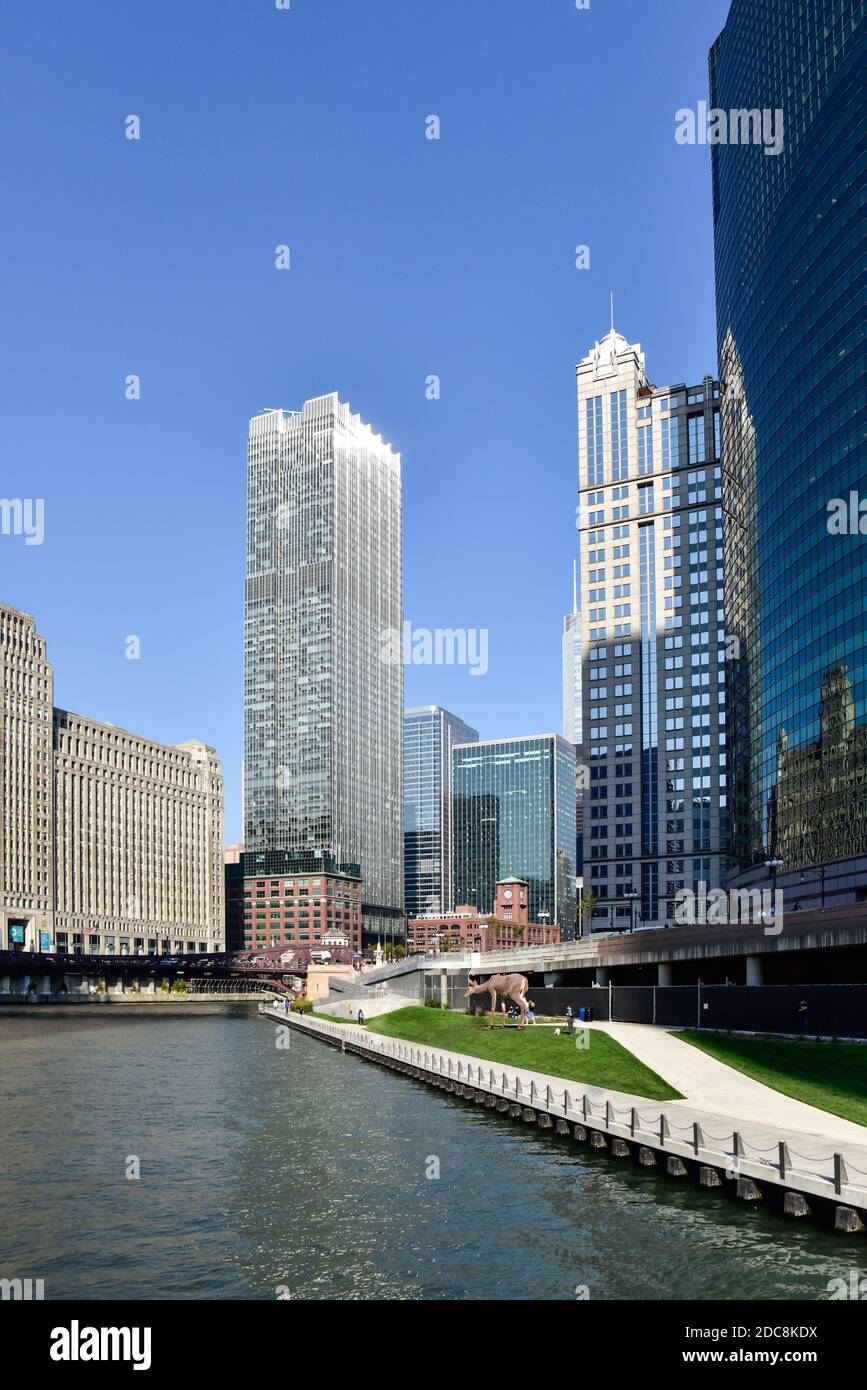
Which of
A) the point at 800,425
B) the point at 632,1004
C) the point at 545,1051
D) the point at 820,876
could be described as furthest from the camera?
the point at 800,425

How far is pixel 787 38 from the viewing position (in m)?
138

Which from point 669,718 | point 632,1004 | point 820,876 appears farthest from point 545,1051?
point 669,718

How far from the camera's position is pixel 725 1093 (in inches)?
2111

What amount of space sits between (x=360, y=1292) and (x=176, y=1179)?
1781 cm

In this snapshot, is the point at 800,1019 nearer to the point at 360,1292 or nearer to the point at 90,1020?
the point at 360,1292

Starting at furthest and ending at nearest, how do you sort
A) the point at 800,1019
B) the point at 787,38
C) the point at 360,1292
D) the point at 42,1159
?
the point at 787,38, the point at 800,1019, the point at 42,1159, the point at 360,1292

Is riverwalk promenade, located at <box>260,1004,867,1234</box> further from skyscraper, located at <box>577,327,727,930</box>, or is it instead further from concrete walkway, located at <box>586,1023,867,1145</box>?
skyscraper, located at <box>577,327,727,930</box>

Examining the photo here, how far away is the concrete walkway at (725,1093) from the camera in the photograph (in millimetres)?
44531

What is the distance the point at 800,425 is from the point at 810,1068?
88.3 meters

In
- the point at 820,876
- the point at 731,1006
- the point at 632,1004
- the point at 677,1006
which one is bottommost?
the point at 632,1004

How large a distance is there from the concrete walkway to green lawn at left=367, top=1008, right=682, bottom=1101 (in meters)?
0.95

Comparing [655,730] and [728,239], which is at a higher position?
[728,239]

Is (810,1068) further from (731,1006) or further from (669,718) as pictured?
(669,718)
